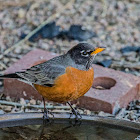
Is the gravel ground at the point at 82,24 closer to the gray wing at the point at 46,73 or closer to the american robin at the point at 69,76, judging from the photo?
the gray wing at the point at 46,73

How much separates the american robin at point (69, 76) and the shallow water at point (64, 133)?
13cm

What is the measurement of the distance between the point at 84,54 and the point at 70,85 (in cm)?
35

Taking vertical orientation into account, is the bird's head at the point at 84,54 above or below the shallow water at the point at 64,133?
above

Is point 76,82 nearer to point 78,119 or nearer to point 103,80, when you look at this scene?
point 78,119

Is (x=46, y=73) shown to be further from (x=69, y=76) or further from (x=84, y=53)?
(x=84, y=53)

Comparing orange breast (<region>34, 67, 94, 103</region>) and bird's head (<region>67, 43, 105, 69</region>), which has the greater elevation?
bird's head (<region>67, 43, 105, 69</region>)

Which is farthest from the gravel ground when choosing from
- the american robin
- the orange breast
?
the orange breast

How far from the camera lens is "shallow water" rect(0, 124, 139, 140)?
125 inches

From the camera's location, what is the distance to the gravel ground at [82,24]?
5457 mm

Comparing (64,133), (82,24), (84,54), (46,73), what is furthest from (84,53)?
(82,24)

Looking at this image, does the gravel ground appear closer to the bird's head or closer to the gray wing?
the gray wing

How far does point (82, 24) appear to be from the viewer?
20.7 feet

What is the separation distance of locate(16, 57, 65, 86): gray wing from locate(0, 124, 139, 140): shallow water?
441mm

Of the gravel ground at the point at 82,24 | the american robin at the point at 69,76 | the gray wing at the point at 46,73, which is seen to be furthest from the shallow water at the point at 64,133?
the gravel ground at the point at 82,24
